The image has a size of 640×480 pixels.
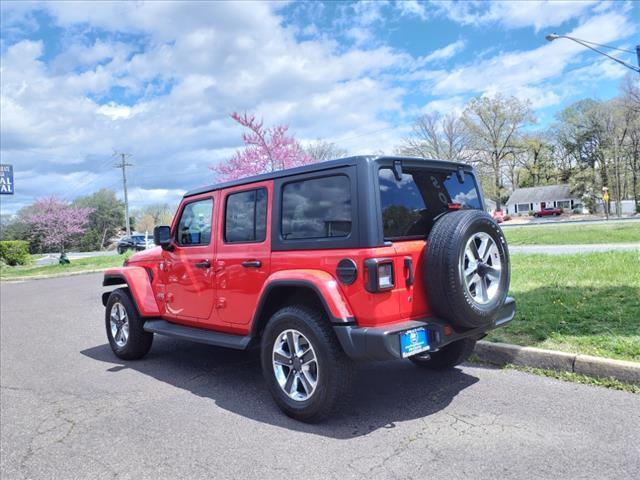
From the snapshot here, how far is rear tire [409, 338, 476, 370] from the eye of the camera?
4677mm

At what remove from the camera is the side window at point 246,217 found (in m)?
4.43

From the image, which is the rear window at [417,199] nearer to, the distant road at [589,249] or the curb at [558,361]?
the curb at [558,361]

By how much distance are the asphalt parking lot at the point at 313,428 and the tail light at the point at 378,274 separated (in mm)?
1050

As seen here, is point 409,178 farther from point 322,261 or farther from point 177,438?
point 177,438

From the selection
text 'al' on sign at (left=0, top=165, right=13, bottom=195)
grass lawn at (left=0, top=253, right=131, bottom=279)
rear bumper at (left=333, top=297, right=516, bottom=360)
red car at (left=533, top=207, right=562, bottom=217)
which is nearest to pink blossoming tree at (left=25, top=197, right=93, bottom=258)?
text 'al' on sign at (left=0, top=165, right=13, bottom=195)

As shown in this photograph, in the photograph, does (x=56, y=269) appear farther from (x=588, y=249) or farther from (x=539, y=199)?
(x=539, y=199)

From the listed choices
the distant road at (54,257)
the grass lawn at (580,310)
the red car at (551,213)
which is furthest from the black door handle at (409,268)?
the red car at (551,213)

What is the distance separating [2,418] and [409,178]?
4.08m

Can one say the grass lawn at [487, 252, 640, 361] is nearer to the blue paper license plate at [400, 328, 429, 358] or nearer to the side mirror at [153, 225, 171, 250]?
the blue paper license plate at [400, 328, 429, 358]

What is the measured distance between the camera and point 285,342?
3.99 meters

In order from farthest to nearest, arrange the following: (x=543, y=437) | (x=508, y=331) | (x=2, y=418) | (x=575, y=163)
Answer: (x=575, y=163), (x=508, y=331), (x=2, y=418), (x=543, y=437)

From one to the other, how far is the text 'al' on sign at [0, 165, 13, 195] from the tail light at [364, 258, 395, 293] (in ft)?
113

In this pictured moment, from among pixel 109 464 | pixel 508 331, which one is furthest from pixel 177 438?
pixel 508 331

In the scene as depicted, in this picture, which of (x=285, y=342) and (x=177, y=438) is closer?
(x=177, y=438)
